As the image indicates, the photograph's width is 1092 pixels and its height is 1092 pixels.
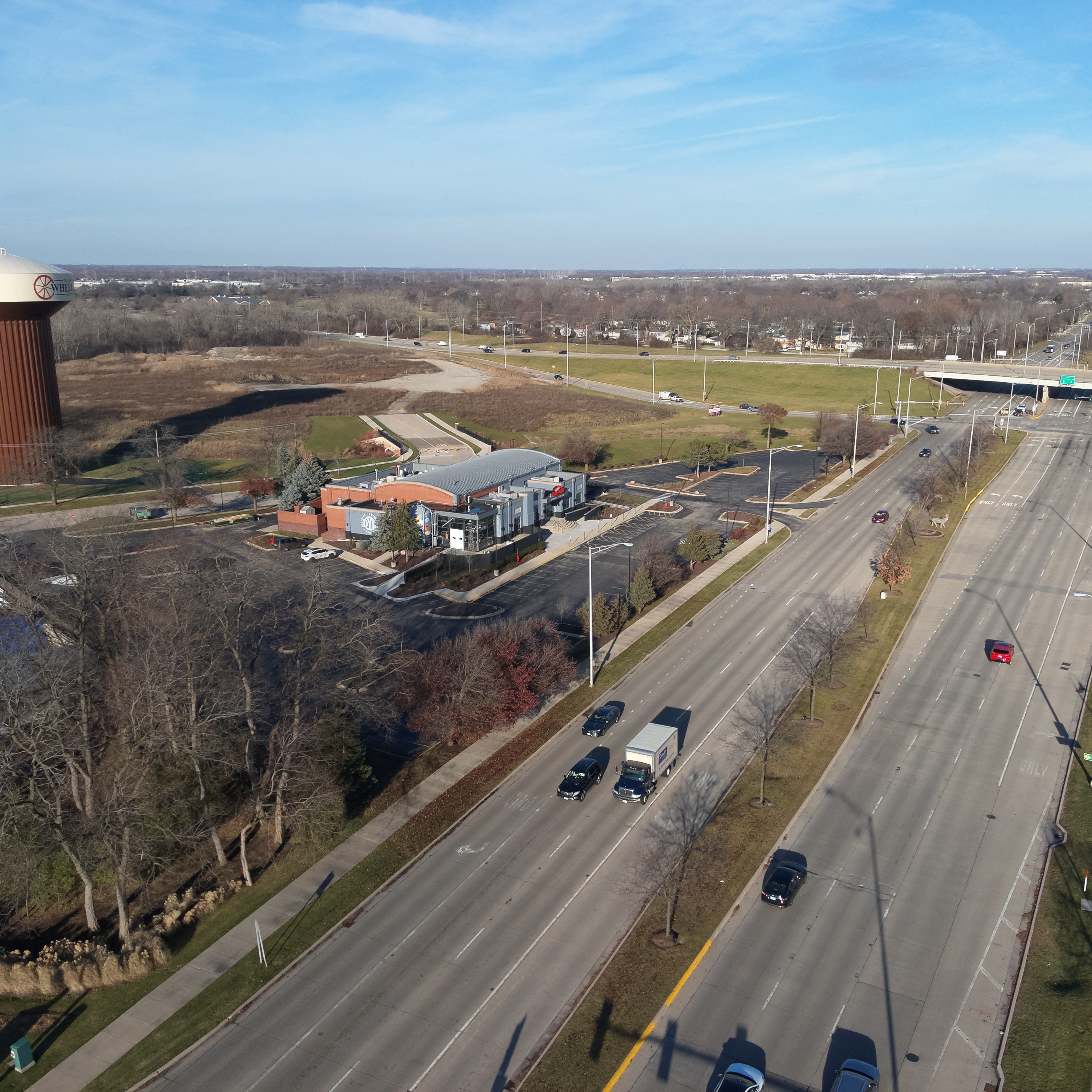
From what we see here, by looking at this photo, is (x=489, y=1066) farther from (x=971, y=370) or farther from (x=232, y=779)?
(x=971, y=370)

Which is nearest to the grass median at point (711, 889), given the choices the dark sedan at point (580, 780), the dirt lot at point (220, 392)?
the dark sedan at point (580, 780)

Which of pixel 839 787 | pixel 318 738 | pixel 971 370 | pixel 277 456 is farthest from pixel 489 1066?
pixel 971 370

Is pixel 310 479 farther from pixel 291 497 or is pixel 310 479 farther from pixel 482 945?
pixel 482 945

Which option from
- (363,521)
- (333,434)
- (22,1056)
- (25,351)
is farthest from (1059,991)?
(333,434)

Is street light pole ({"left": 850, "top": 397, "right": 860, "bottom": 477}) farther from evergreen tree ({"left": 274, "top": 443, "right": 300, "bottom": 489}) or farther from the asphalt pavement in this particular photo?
evergreen tree ({"left": 274, "top": 443, "right": 300, "bottom": 489})

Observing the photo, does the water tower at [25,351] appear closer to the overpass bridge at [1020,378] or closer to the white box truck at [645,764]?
the white box truck at [645,764]
